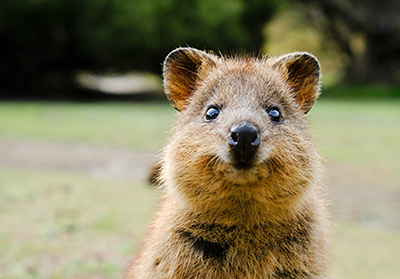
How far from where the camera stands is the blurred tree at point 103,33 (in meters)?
23.6

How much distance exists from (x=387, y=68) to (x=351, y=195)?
27.4m

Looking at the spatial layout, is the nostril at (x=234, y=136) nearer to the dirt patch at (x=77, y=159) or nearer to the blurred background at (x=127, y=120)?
the blurred background at (x=127, y=120)

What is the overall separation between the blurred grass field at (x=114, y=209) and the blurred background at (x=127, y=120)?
0.08ft

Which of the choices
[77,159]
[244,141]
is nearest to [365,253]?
[244,141]

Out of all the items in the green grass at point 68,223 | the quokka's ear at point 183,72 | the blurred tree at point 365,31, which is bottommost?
the green grass at point 68,223

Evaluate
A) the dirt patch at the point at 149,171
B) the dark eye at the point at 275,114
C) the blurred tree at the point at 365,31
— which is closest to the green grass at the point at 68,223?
the dirt patch at the point at 149,171

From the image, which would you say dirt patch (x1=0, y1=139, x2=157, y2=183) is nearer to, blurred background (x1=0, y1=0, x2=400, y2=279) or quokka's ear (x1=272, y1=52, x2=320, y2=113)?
blurred background (x1=0, y1=0, x2=400, y2=279)

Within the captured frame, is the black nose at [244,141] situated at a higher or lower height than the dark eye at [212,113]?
lower

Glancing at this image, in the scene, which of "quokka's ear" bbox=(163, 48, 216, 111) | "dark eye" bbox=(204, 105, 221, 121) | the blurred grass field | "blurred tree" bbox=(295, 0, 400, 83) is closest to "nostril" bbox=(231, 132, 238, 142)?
"dark eye" bbox=(204, 105, 221, 121)

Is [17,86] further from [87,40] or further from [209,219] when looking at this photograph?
[209,219]

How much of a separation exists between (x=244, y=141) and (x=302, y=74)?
53.7 inches

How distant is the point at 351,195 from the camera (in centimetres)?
837

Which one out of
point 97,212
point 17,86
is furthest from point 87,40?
point 97,212

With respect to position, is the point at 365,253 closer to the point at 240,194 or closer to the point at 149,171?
the point at 240,194
